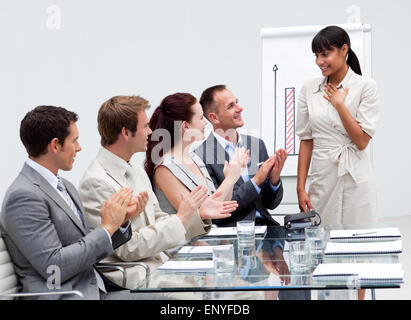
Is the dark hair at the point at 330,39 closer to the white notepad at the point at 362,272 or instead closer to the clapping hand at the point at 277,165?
the clapping hand at the point at 277,165

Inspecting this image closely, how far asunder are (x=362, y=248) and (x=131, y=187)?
3.16ft

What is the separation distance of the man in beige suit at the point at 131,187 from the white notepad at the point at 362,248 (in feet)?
1.85

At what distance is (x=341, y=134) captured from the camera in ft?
10.5

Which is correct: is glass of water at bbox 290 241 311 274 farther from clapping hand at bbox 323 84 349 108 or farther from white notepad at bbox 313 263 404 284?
clapping hand at bbox 323 84 349 108

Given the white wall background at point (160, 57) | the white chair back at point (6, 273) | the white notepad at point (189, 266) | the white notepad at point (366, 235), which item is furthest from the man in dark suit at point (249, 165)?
the white wall background at point (160, 57)

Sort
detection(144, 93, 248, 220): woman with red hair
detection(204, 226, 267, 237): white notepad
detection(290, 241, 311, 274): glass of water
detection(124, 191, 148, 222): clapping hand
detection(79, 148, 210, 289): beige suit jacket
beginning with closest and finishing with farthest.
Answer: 1. detection(290, 241, 311, 274): glass of water
2. detection(124, 191, 148, 222): clapping hand
3. detection(79, 148, 210, 289): beige suit jacket
4. detection(204, 226, 267, 237): white notepad
5. detection(144, 93, 248, 220): woman with red hair

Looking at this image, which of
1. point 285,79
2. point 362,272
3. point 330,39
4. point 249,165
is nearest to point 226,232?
point 249,165

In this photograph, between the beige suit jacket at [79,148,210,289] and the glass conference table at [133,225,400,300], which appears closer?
the glass conference table at [133,225,400,300]

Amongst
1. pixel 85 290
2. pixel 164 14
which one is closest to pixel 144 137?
pixel 85 290

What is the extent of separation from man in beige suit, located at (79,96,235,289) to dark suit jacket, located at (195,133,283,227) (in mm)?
547

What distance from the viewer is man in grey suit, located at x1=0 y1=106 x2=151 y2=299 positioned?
1.82 meters

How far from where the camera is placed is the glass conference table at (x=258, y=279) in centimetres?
162

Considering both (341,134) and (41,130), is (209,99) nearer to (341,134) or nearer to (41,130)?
(341,134)

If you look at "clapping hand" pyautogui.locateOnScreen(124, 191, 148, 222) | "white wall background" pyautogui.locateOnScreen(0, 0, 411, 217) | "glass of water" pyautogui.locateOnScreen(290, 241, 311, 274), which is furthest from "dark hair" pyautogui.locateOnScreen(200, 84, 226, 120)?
"white wall background" pyautogui.locateOnScreen(0, 0, 411, 217)
